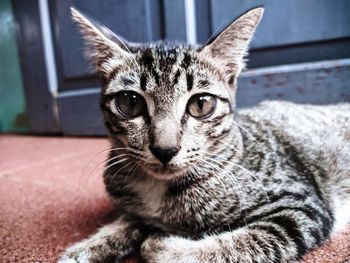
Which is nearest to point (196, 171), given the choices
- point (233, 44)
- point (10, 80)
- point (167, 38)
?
point (233, 44)

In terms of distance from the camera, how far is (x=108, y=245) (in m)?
0.88

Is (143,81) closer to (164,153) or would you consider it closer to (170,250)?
(164,153)

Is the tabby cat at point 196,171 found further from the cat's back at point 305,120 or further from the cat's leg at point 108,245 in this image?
the cat's back at point 305,120

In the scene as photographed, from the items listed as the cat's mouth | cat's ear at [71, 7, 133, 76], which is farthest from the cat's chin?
cat's ear at [71, 7, 133, 76]

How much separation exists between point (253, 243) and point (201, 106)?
391 mm

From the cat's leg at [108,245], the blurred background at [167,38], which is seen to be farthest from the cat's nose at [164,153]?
the blurred background at [167,38]

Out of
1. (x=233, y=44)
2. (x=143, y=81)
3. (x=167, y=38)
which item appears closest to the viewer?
(x=143, y=81)

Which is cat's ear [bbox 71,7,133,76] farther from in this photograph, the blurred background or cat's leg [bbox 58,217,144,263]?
the blurred background

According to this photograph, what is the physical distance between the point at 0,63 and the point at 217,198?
3216 mm

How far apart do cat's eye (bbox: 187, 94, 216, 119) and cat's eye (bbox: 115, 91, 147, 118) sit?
0.13 metres

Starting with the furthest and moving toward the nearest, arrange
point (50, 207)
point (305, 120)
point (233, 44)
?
point (305, 120), point (50, 207), point (233, 44)

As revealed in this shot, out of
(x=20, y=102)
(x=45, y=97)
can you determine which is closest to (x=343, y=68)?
(x=45, y=97)

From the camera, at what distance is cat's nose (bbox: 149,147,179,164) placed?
789 millimetres

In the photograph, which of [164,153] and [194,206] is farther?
[194,206]
